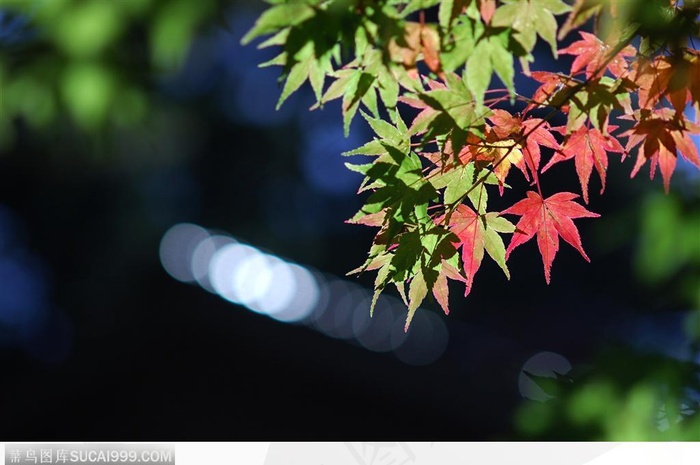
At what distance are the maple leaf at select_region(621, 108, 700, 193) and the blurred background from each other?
436 millimetres

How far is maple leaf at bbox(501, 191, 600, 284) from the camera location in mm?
960

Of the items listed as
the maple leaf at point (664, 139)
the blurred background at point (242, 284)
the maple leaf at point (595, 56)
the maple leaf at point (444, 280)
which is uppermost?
the blurred background at point (242, 284)

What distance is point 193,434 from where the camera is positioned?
3883 millimetres

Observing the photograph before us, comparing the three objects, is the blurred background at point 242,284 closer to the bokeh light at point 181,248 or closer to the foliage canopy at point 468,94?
the bokeh light at point 181,248

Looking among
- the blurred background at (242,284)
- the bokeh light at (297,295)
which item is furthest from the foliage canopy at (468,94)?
the bokeh light at (297,295)

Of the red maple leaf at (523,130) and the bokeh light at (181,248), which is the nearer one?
the red maple leaf at (523,130)

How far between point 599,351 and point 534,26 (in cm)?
76

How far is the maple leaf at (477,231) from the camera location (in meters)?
0.92

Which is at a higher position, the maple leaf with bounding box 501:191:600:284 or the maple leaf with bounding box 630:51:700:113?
the maple leaf with bounding box 630:51:700:113

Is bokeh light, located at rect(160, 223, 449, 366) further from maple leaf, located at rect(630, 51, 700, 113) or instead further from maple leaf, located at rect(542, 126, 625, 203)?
maple leaf, located at rect(630, 51, 700, 113)

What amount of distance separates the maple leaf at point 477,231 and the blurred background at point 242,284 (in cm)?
34

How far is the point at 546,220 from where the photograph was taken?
0.98 m

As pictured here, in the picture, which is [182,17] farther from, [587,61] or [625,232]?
[625,232]

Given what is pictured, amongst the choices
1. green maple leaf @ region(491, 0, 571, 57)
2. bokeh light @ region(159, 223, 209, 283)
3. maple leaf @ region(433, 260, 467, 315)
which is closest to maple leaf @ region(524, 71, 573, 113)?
green maple leaf @ region(491, 0, 571, 57)
